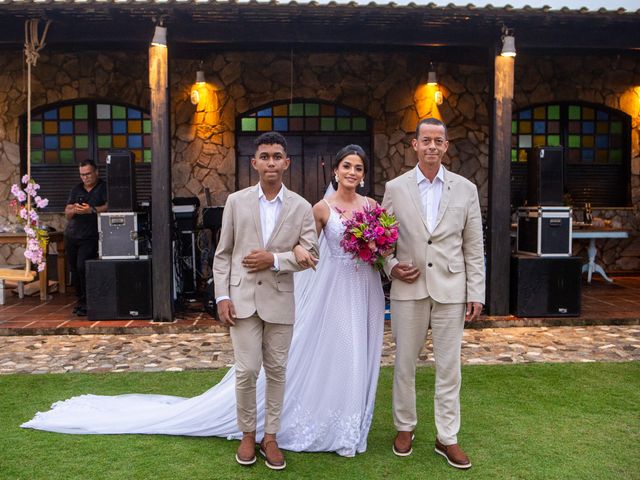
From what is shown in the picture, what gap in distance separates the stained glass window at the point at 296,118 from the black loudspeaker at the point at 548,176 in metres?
3.78

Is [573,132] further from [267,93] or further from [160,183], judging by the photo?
[160,183]

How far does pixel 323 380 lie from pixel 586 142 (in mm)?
8998

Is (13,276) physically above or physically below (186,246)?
below

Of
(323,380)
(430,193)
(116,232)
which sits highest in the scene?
(430,193)

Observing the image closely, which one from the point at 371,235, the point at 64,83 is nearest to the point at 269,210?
the point at 371,235

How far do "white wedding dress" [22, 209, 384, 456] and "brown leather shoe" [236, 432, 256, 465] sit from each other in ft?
0.72

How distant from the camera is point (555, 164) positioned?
313 inches

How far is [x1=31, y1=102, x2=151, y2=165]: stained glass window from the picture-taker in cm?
1077

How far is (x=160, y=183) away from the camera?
25.1ft

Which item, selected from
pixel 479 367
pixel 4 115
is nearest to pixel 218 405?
pixel 479 367

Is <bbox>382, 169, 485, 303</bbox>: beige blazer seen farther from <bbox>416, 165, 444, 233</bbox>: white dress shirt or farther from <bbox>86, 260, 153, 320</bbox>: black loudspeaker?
<bbox>86, 260, 153, 320</bbox>: black loudspeaker

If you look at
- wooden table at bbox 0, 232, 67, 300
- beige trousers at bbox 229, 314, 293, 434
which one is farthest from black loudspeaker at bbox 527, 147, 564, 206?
wooden table at bbox 0, 232, 67, 300

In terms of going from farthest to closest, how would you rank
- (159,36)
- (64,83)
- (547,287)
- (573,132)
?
(573,132) < (64,83) < (547,287) < (159,36)

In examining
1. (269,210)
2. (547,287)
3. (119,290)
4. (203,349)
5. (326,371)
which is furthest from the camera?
(547,287)
